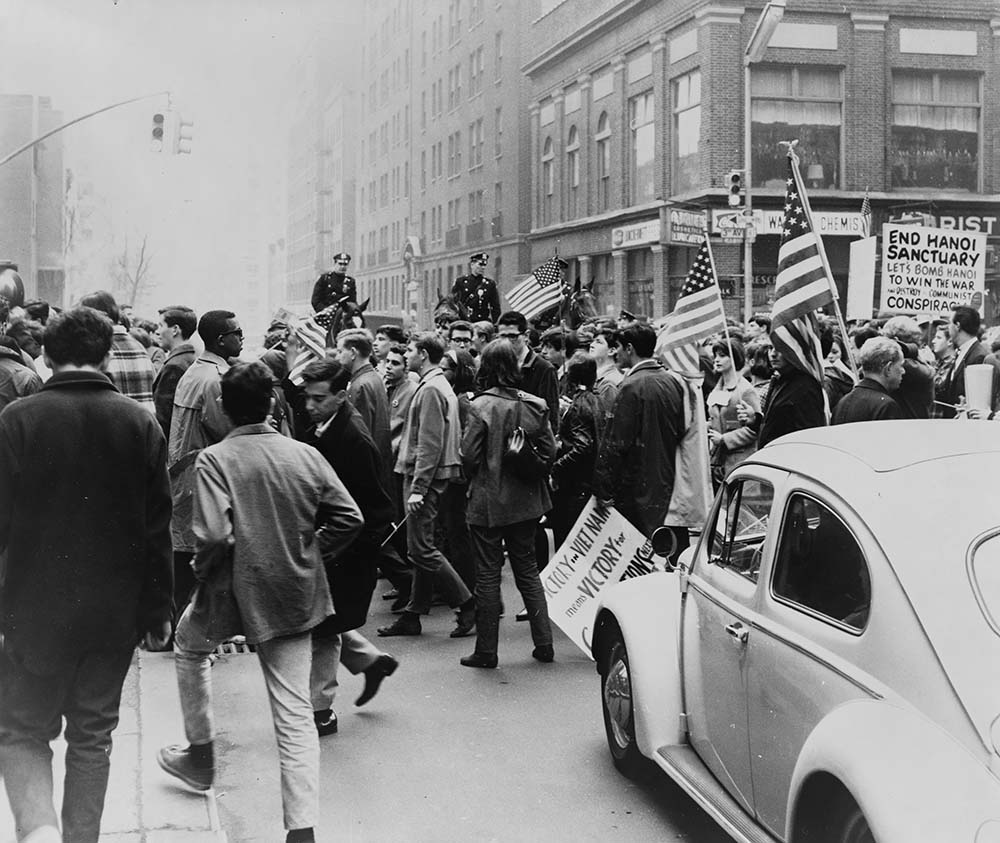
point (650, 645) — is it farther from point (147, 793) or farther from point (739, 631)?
point (147, 793)

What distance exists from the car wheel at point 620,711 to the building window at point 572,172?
3547cm

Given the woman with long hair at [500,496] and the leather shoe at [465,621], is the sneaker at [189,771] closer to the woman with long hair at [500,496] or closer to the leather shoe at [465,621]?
the woman with long hair at [500,496]

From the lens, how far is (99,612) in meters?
4.27

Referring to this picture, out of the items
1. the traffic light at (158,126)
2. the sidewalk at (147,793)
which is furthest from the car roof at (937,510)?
the traffic light at (158,126)

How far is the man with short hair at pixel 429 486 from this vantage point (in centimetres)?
867

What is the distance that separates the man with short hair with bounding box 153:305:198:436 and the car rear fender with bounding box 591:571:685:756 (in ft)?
12.1

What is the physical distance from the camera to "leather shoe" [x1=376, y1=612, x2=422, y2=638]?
28.8 feet

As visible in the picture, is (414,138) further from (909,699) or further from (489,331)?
(909,699)

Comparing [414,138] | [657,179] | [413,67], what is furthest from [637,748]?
[414,138]

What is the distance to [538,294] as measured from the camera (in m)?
18.4

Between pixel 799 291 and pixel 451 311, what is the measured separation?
772cm

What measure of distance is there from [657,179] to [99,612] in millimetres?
31065

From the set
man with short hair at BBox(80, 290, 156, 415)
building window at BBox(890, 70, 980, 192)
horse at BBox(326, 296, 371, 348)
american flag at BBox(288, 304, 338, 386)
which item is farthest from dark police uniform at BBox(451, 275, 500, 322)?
building window at BBox(890, 70, 980, 192)

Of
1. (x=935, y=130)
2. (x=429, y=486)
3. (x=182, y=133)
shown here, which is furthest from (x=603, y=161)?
(x=429, y=486)
